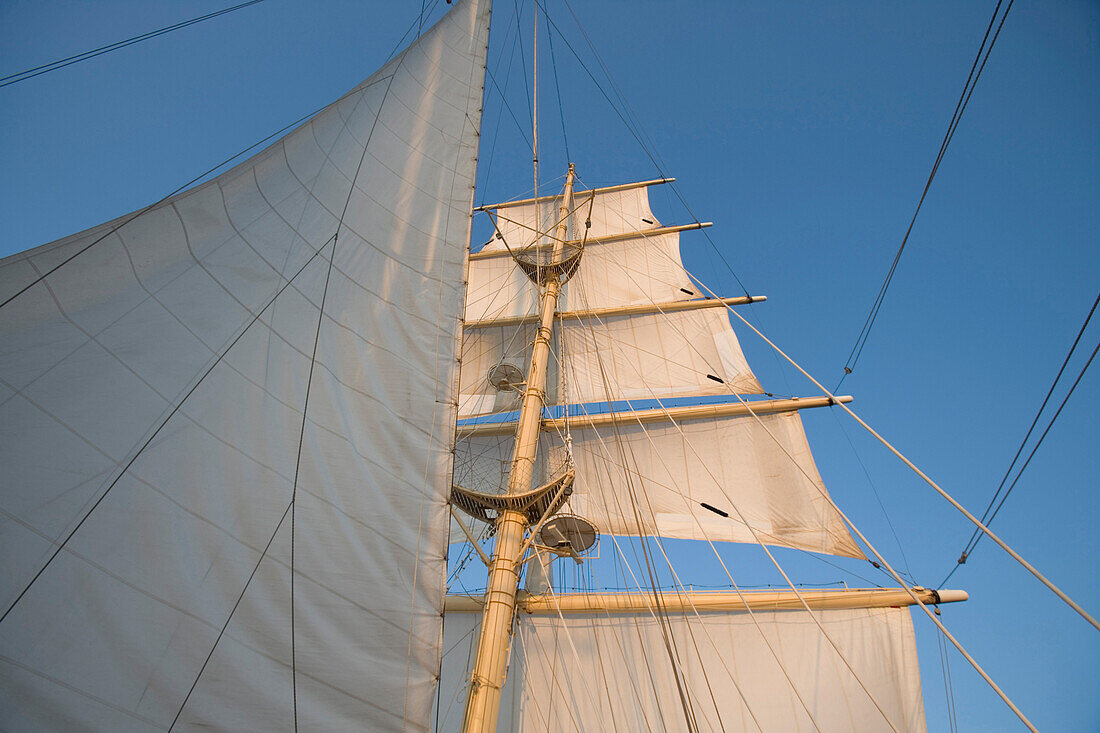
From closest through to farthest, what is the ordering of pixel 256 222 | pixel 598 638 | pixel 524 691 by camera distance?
pixel 256 222
pixel 524 691
pixel 598 638

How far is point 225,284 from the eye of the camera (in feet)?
11.7

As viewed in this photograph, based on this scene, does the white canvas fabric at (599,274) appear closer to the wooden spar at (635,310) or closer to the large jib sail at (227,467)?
the wooden spar at (635,310)

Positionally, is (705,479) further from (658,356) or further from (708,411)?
(658,356)

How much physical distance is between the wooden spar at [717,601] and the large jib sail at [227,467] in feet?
26.6

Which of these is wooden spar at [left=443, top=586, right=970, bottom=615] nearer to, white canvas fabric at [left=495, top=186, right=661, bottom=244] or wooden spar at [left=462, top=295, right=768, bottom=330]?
wooden spar at [left=462, top=295, right=768, bottom=330]

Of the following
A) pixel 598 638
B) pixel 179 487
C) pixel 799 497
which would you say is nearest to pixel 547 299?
pixel 598 638

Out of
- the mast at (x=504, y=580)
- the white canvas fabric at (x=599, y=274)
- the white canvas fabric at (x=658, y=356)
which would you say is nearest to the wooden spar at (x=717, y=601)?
the mast at (x=504, y=580)

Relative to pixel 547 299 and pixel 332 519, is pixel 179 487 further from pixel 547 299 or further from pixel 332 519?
pixel 547 299

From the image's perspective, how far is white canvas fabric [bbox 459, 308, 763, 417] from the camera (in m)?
15.8

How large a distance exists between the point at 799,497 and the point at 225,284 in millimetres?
13030

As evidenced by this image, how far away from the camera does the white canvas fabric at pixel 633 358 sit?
15781mm

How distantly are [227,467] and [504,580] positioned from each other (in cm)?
489

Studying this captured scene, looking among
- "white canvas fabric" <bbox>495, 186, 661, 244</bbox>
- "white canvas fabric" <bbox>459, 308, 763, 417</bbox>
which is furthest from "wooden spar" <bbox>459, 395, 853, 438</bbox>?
"white canvas fabric" <bbox>495, 186, 661, 244</bbox>

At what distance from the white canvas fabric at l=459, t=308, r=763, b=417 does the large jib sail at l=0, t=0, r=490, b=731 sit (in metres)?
11.2
